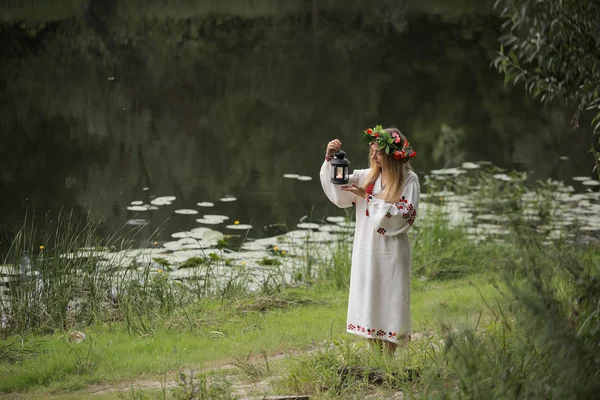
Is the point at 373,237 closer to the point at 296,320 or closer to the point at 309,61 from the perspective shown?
the point at 296,320

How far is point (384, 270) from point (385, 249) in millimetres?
137

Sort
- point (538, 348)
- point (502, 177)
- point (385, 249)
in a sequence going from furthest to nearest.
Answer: point (502, 177)
point (385, 249)
point (538, 348)

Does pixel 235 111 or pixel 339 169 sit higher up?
pixel 235 111

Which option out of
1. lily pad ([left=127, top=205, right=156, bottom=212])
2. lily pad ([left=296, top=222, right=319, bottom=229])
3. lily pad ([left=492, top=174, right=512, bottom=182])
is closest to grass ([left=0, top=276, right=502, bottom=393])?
lily pad ([left=296, top=222, right=319, bottom=229])

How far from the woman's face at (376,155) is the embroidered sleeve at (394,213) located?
0.26m

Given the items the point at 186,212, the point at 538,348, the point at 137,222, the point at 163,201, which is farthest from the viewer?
the point at 163,201

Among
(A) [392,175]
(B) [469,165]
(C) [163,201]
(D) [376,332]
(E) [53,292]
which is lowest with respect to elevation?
A: (E) [53,292]

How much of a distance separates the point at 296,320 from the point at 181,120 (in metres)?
11.4

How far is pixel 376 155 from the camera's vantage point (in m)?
5.71

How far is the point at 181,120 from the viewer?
17953 mm

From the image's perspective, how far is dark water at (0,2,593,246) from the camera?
13.0 metres

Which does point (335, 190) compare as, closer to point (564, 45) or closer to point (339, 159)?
point (339, 159)

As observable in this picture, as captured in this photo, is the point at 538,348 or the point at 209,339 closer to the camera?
the point at 538,348

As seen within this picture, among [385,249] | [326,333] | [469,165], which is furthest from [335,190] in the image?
[469,165]
